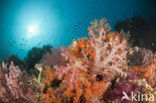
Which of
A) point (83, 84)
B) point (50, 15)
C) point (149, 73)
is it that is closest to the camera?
point (83, 84)

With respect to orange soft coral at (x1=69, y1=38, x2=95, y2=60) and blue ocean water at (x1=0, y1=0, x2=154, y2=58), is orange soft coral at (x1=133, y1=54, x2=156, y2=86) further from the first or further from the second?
blue ocean water at (x1=0, y1=0, x2=154, y2=58)

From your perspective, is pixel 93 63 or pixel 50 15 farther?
pixel 50 15

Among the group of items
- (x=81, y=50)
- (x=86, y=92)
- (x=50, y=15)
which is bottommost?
(x=86, y=92)

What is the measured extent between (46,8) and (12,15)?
12049mm

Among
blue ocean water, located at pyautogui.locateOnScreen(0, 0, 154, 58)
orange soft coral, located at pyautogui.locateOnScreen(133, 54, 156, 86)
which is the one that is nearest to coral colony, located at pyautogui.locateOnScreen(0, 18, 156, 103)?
orange soft coral, located at pyautogui.locateOnScreen(133, 54, 156, 86)

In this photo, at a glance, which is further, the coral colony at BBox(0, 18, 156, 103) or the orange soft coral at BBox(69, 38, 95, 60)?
the orange soft coral at BBox(69, 38, 95, 60)

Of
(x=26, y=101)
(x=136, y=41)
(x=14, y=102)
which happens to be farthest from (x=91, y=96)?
(x=136, y=41)

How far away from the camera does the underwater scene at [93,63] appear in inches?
93.3

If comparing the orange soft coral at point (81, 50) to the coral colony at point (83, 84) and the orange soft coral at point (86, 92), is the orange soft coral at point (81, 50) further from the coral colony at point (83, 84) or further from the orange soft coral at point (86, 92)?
the orange soft coral at point (86, 92)

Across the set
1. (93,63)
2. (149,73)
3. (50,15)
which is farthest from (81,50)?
(50,15)

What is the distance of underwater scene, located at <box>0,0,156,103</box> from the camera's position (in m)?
2.37

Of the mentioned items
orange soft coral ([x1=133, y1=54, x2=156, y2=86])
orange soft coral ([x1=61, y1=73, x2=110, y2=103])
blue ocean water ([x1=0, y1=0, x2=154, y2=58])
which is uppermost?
blue ocean water ([x1=0, y1=0, x2=154, y2=58])

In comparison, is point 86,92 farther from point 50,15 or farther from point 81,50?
point 50,15

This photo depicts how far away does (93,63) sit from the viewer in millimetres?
2836
